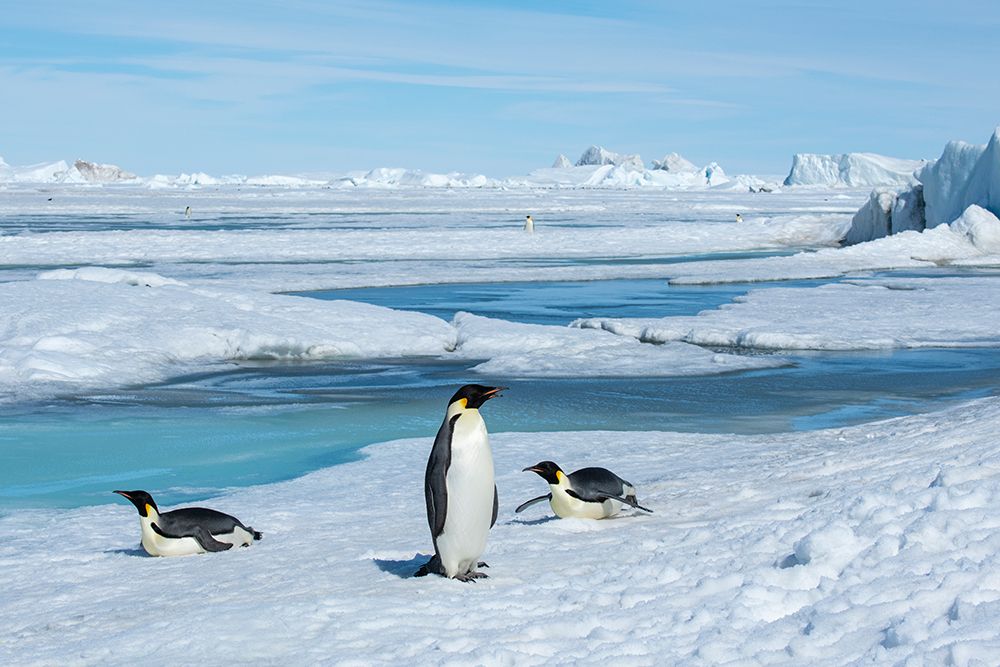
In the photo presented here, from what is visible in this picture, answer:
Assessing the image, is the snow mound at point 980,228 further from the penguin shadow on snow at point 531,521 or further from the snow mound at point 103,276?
the penguin shadow on snow at point 531,521

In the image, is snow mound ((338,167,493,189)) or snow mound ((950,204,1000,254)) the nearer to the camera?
snow mound ((950,204,1000,254))

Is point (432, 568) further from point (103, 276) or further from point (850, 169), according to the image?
point (850, 169)

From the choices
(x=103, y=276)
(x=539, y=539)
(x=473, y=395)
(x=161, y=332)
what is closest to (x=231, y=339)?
(x=161, y=332)

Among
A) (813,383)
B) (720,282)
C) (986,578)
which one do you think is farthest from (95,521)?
(720,282)

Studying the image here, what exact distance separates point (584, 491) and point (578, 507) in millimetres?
98

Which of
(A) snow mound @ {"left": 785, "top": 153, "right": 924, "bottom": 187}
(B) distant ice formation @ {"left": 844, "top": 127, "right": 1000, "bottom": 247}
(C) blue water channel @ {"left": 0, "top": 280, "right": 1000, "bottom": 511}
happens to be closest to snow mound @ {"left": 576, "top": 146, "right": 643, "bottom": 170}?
(A) snow mound @ {"left": 785, "top": 153, "right": 924, "bottom": 187}

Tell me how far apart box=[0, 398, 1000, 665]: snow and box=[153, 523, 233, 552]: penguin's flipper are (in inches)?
2.0

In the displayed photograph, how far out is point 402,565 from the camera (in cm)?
457

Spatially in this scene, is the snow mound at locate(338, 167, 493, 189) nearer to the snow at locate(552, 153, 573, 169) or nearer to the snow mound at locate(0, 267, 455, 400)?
the snow at locate(552, 153, 573, 169)

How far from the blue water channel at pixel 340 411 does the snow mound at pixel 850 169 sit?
344ft

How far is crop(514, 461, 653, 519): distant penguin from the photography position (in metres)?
5.11

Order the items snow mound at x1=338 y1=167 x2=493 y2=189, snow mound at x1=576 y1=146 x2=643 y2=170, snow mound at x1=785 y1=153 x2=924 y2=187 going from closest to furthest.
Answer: snow mound at x1=785 y1=153 x2=924 y2=187, snow mound at x1=338 y1=167 x2=493 y2=189, snow mound at x1=576 y1=146 x2=643 y2=170

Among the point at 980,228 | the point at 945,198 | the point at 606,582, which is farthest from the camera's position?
the point at 945,198

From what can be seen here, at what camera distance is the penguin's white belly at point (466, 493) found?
4.15 metres
